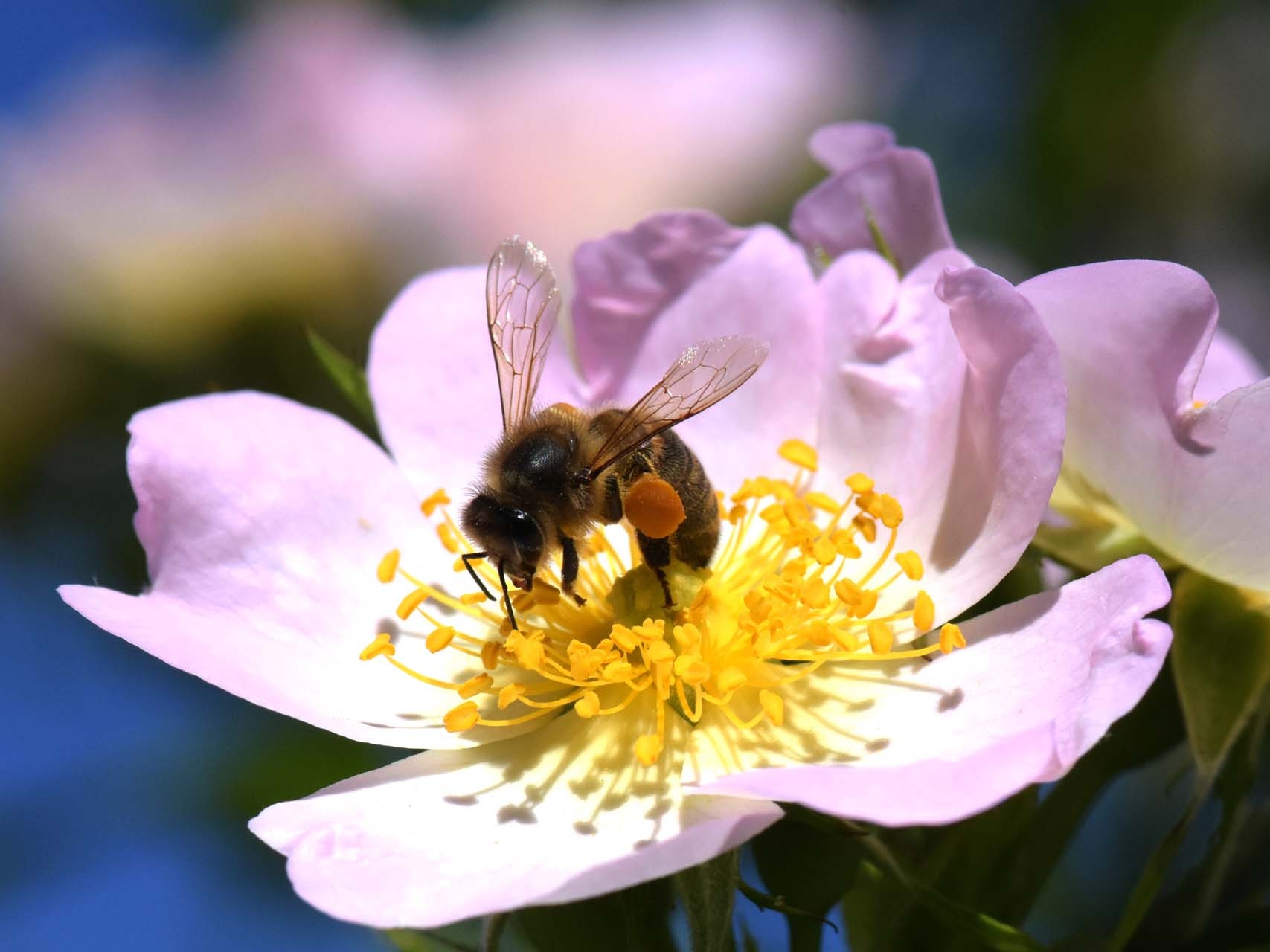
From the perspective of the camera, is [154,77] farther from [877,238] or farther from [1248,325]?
[1248,325]

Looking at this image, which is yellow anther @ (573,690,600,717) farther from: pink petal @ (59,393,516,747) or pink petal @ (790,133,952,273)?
pink petal @ (790,133,952,273)

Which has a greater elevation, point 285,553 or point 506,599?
point 285,553

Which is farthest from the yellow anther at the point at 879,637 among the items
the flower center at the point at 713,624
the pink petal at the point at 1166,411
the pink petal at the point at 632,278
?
the pink petal at the point at 632,278

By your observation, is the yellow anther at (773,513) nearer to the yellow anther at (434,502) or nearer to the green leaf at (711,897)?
the yellow anther at (434,502)

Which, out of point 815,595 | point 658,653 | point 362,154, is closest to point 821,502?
point 815,595

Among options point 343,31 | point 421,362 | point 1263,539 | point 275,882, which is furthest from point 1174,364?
point 343,31

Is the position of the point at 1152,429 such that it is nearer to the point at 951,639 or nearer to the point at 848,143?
the point at 951,639
